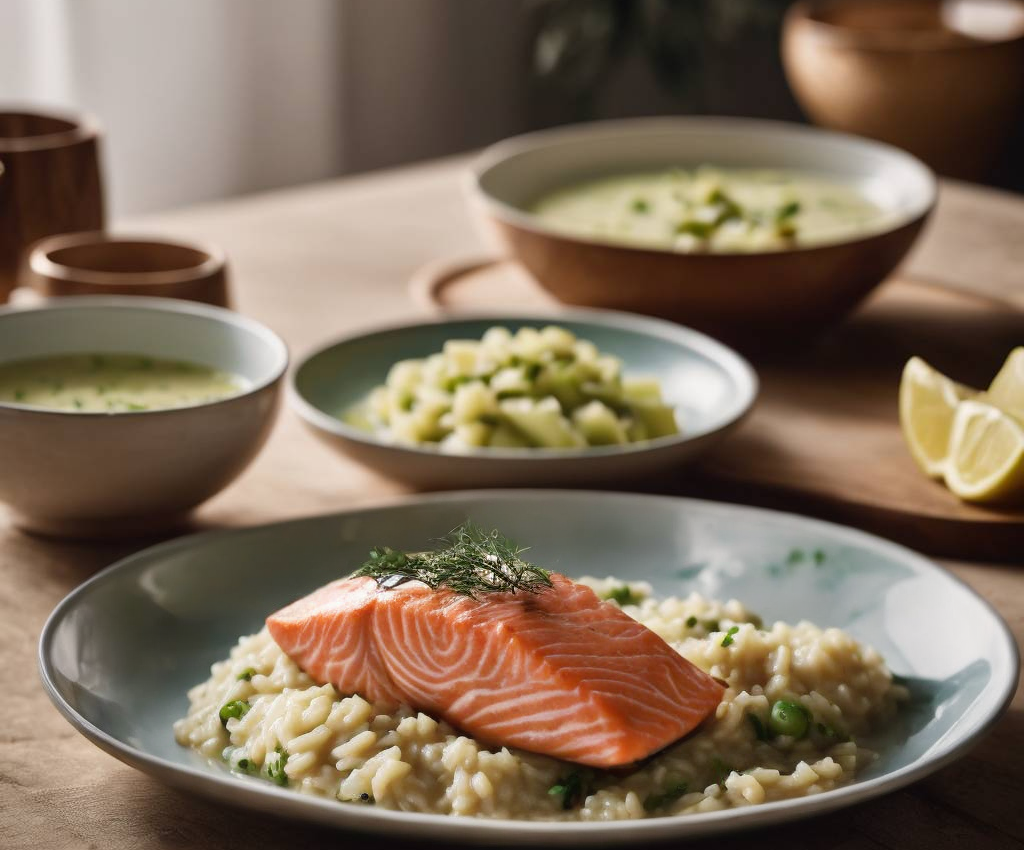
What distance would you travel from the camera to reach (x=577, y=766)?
141 cm

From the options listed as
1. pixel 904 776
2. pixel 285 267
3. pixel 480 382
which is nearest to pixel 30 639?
pixel 480 382

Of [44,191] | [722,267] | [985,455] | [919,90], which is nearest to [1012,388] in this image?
[985,455]

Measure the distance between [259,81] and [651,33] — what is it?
1.65 m

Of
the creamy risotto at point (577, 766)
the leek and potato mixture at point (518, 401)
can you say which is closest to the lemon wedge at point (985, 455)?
the leek and potato mixture at point (518, 401)

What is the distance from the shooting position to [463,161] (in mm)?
4359

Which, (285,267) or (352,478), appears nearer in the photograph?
(352,478)

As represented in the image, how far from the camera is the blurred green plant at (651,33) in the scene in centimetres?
600

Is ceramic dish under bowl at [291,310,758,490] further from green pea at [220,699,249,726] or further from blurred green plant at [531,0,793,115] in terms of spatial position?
blurred green plant at [531,0,793,115]

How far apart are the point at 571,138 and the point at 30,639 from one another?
1.92 metres

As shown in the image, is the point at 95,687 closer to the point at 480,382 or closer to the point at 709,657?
the point at 709,657

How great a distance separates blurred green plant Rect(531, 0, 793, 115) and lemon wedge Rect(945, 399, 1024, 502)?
4.15m

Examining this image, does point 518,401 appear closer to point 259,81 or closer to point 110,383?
point 110,383

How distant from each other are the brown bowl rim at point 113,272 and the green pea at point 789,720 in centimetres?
134

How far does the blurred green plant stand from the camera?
600cm
